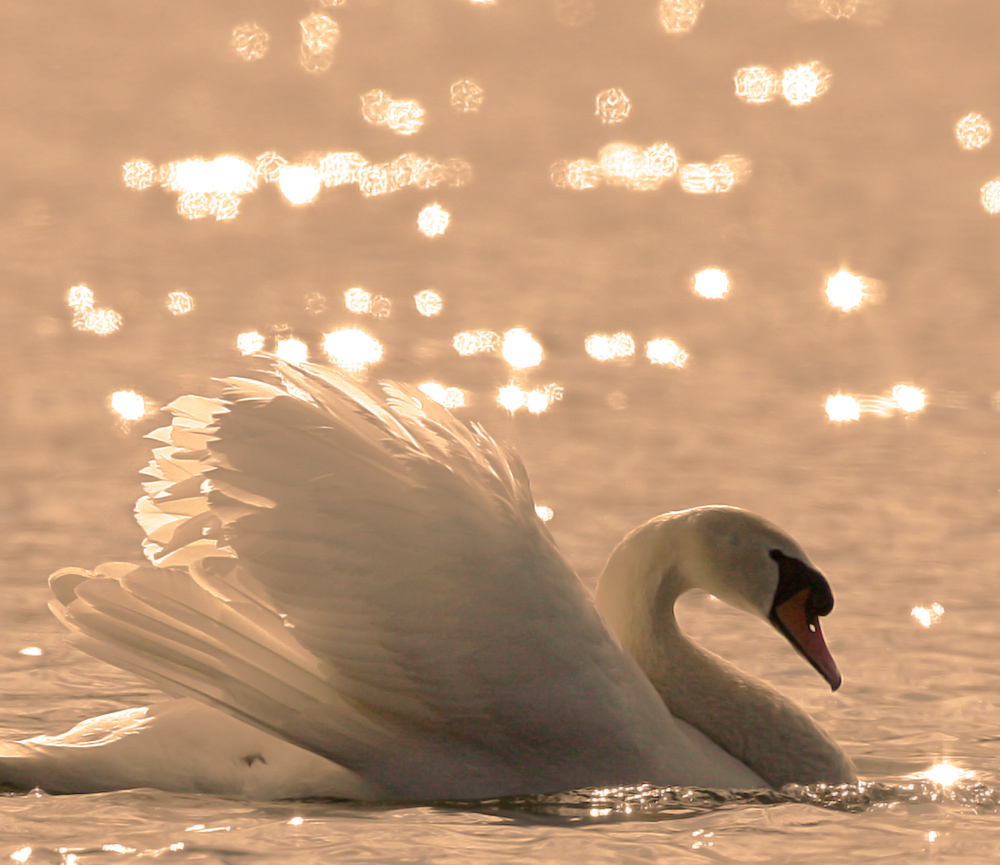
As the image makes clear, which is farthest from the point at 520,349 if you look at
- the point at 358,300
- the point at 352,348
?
the point at 358,300

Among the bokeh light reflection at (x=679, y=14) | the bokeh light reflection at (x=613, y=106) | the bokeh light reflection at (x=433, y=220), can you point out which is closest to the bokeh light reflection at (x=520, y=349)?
the bokeh light reflection at (x=433, y=220)

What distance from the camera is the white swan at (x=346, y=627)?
567 cm

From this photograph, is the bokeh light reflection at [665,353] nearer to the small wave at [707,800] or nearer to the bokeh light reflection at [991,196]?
the bokeh light reflection at [991,196]

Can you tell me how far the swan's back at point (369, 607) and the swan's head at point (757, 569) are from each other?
71 centimetres

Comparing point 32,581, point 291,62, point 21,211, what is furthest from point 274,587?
point 291,62

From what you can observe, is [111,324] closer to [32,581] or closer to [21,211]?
[21,211]

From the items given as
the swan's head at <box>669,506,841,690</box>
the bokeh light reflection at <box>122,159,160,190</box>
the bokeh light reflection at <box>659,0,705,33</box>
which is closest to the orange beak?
the swan's head at <box>669,506,841,690</box>

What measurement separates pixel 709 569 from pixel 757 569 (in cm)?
15

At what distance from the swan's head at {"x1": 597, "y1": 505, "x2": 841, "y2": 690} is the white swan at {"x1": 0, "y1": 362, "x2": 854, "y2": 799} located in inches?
20.3

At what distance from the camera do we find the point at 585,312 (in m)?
13.5

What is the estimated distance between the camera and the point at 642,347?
1280 cm

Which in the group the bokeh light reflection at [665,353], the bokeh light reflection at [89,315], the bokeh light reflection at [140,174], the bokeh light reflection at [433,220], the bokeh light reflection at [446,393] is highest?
the bokeh light reflection at [140,174]

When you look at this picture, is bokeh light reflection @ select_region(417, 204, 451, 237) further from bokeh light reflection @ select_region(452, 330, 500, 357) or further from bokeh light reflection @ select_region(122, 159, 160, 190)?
bokeh light reflection @ select_region(452, 330, 500, 357)

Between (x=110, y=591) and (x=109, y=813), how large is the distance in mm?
604
